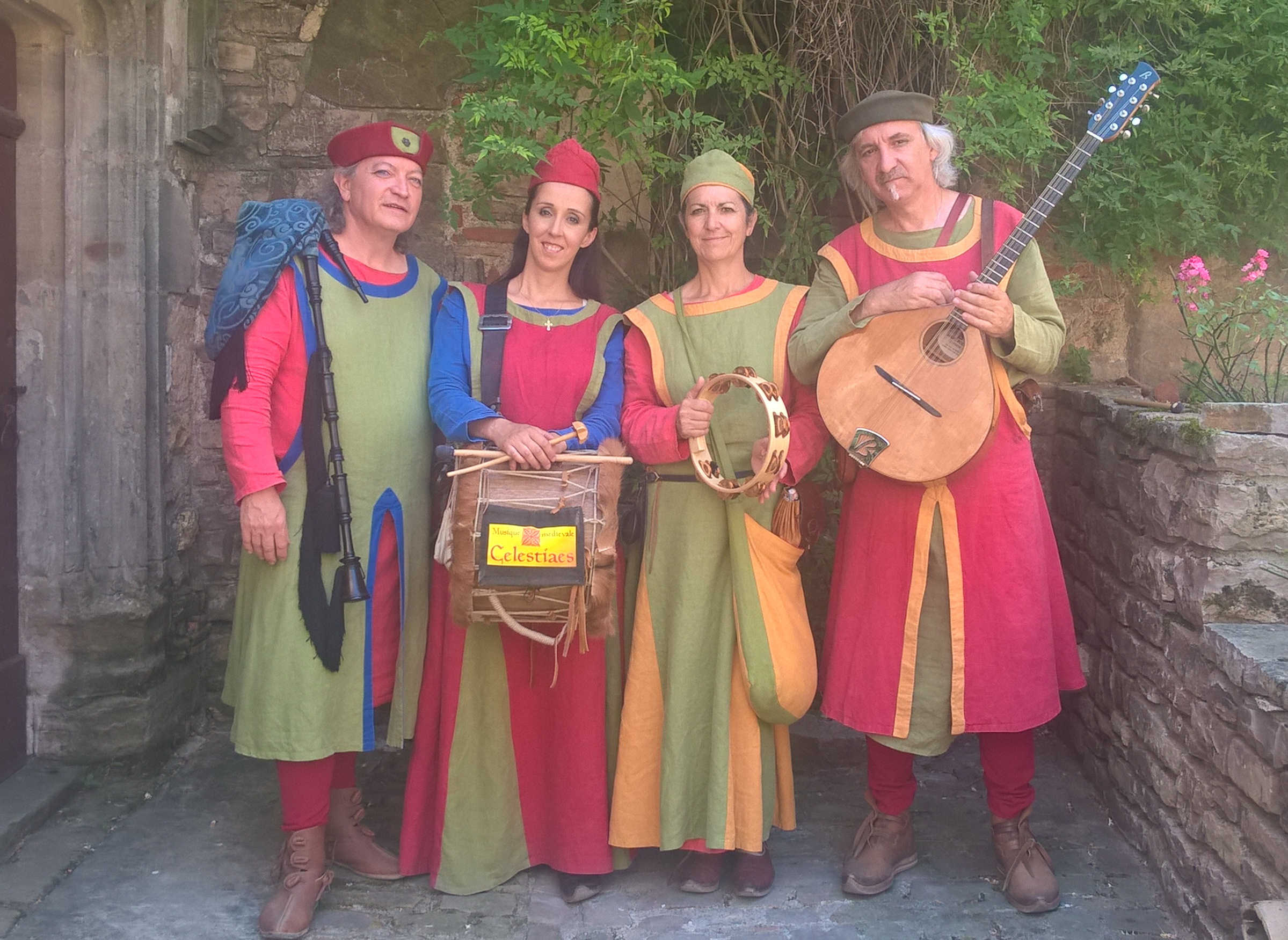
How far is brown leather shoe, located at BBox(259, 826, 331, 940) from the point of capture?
2.80 metres

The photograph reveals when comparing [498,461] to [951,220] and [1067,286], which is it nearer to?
[951,220]

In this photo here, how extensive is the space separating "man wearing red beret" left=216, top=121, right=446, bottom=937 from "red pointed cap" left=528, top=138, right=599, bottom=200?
36cm

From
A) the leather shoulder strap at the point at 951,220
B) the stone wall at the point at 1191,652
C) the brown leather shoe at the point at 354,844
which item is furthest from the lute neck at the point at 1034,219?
the brown leather shoe at the point at 354,844

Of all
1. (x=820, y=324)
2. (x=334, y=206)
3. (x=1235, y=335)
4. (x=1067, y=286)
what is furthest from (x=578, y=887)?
(x=1235, y=335)

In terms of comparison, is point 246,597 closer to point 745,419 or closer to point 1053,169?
point 745,419

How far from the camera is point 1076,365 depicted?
422 centimetres

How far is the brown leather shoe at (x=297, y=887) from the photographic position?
2.80 meters

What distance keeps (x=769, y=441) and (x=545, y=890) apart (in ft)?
4.75

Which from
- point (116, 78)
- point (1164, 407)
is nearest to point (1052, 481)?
point (1164, 407)

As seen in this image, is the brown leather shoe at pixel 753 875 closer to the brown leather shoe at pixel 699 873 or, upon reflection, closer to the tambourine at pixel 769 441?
the brown leather shoe at pixel 699 873

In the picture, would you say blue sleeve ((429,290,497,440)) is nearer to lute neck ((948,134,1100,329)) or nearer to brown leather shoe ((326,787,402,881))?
brown leather shoe ((326,787,402,881))

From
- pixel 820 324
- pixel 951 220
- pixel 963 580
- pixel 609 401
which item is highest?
pixel 951 220

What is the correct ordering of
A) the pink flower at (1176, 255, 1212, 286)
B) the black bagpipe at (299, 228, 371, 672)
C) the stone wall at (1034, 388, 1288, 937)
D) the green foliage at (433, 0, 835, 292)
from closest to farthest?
the stone wall at (1034, 388, 1288, 937), the black bagpipe at (299, 228, 371, 672), the green foliage at (433, 0, 835, 292), the pink flower at (1176, 255, 1212, 286)

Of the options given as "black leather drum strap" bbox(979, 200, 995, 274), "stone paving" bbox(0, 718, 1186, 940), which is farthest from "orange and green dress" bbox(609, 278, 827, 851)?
"black leather drum strap" bbox(979, 200, 995, 274)
